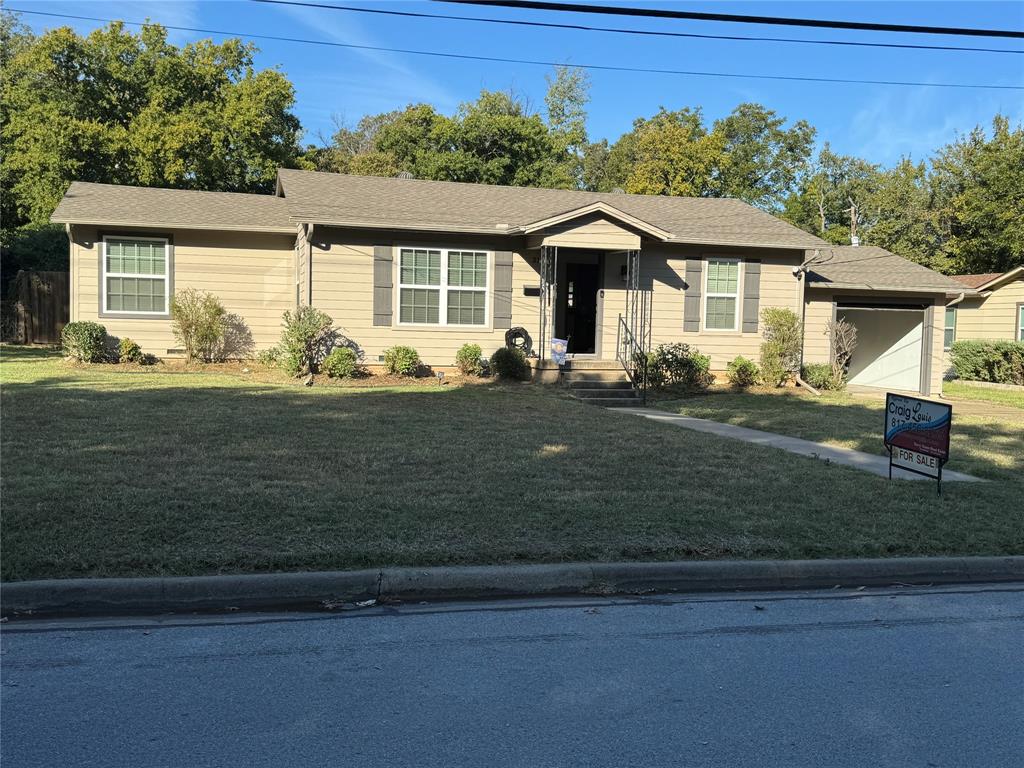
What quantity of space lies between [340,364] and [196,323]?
10.8 feet

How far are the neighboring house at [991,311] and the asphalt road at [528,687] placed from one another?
23.2 m

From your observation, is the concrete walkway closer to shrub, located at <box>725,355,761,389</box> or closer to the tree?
shrub, located at <box>725,355,761,389</box>

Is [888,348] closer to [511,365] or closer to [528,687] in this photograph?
[511,365]

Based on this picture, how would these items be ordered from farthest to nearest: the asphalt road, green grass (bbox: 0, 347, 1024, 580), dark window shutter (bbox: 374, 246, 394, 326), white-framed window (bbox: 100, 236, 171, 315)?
white-framed window (bbox: 100, 236, 171, 315)
dark window shutter (bbox: 374, 246, 394, 326)
green grass (bbox: 0, 347, 1024, 580)
the asphalt road

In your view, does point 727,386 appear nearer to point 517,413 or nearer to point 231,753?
point 517,413

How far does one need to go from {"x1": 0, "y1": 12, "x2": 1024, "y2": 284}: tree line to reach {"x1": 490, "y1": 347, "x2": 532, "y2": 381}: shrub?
16.2 m

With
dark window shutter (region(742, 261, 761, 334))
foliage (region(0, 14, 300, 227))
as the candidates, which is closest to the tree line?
foliage (region(0, 14, 300, 227))

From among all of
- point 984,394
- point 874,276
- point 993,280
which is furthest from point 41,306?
point 993,280

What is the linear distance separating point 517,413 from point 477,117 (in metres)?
24.9

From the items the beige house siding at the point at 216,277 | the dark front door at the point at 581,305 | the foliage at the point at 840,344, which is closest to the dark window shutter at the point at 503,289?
the dark front door at the point at 581,305

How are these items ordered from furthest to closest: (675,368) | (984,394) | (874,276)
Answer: (984,394) → (874,276) → (675,368)

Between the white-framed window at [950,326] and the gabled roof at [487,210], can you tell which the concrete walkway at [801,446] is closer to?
the gabled roof at [487,210]

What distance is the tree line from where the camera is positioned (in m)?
28.0

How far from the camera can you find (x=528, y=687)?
4.33 metres
